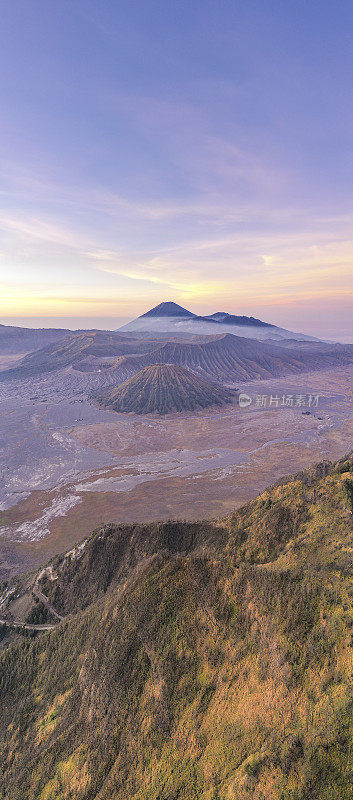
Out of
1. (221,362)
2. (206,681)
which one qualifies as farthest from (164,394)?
(206,681)

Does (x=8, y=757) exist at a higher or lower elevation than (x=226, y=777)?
lower

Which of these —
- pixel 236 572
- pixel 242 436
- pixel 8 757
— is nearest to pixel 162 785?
pixel 236 572

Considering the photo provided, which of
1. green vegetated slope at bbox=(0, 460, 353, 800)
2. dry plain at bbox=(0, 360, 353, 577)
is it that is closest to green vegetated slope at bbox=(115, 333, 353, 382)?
dry plain at bbox=(0, 360, 353, 577)

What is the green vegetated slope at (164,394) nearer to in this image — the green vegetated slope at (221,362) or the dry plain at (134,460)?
the dry plain at (134,460)

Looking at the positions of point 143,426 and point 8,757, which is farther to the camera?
point 143,426

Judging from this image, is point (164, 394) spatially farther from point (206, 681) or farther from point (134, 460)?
point (206, 681)

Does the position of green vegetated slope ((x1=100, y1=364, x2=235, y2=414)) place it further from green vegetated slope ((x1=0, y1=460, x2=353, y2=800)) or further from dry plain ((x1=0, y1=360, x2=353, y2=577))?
green vegetated slope ((x1=0, y1=460, x2=353, y2=800))

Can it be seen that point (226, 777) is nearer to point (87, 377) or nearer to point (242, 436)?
point (242, 436)

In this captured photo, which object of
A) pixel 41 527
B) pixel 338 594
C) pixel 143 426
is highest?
pixel 338 594
